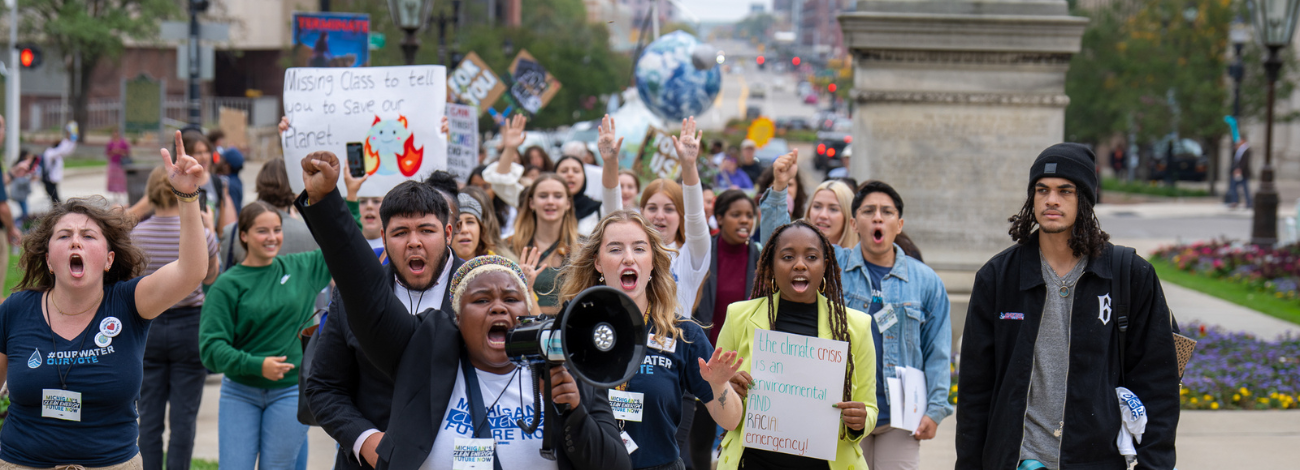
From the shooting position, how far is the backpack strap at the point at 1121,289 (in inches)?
147

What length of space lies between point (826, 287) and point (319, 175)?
2.15 metres

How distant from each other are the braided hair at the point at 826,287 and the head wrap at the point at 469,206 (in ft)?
6.15

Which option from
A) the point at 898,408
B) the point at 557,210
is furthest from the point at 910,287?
the point at 557,210

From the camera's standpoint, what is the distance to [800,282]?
435 centimetres

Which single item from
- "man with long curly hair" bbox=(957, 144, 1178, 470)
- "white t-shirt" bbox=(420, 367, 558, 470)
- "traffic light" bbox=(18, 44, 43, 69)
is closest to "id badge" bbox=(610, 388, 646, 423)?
"white t-shirt" bbox=(420, 367, 558, 470)

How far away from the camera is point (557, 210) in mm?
6547

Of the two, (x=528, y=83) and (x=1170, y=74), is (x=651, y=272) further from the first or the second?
(x=1170, y=74)

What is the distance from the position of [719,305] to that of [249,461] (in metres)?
2.39

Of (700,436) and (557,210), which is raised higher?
(557,210)

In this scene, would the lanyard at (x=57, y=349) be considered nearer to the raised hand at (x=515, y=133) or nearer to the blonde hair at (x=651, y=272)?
the blonde hair at (x=651, y=272)

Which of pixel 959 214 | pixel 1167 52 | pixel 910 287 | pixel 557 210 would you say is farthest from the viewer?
pixel 1167 52

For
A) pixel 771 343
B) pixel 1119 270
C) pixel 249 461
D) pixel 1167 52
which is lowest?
pixel 249 461

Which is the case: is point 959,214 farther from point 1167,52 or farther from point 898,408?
point 1167,52

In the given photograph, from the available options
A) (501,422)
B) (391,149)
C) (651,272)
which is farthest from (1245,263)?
(501,422)
